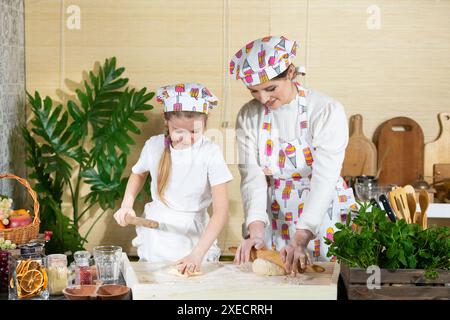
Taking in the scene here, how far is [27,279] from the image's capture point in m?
1.65

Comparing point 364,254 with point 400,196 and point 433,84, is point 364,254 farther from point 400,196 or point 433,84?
point 433,84

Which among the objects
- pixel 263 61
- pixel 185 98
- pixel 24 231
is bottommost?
pixel 24 231

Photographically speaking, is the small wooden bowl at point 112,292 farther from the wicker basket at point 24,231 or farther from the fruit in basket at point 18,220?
the fruit in basket at point 18,220

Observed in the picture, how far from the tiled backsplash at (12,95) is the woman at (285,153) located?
1680 mm

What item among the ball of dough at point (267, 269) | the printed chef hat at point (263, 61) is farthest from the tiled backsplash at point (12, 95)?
the ball of dough at point (267, 269)

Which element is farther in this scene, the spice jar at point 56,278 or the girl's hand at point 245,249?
the girl's hand at point 245,249

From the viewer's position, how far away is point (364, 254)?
62.9 inches

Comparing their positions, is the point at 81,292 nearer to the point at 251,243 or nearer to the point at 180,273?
the point at 180,273

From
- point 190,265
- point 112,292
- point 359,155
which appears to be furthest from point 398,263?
point 359,155

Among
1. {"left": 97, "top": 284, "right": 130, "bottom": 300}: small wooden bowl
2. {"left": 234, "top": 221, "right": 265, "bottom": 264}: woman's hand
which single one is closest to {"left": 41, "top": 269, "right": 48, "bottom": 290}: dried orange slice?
{"left": 97, "top": 284, "right": 130, "bottom": 300}: small wooden bowl

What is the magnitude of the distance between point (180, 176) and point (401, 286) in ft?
3.32

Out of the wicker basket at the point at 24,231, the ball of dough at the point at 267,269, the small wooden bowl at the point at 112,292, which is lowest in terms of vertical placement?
the wicker basket at the point at 24,231

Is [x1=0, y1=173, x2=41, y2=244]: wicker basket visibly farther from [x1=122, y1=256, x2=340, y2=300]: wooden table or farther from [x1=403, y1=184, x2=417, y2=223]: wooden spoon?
[x1=403, y1=184, x2=417, y2=223]: wooden spoon

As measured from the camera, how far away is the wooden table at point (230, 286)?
1.68 meters
